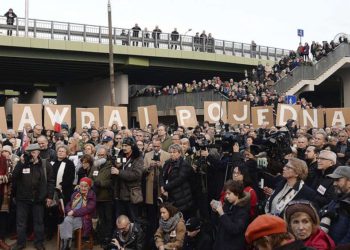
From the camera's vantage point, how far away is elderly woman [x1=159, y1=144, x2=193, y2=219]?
24.7ft

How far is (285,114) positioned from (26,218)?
8.81m

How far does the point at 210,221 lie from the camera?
7.08 metres

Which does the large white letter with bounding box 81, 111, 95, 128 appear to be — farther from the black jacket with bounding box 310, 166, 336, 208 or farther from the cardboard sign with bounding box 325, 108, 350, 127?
the black jacket with bounding box 310, 166, 336, 208

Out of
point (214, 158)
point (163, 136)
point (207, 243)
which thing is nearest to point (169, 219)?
point (207, 243)

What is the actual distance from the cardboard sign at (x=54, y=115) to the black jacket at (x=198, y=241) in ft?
26.5

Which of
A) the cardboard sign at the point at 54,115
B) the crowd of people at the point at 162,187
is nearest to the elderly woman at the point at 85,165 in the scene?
the crowd of people at the point at 162,187

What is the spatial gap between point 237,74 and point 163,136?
1193 inches

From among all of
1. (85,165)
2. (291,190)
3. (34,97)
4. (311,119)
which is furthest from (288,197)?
(34,97)

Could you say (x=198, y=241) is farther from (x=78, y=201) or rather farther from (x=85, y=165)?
(x=85, y=165)

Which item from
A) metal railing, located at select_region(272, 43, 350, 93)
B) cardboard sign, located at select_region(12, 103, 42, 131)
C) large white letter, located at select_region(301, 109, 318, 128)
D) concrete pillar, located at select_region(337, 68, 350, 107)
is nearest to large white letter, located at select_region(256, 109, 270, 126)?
large white letter, located at select_region(301, 109, 318, 128)

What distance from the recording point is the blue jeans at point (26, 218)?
26.7ft

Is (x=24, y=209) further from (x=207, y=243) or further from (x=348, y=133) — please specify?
(x=348, y=133)

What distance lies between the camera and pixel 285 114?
14695mm

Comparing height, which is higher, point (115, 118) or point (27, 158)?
point (115, 118)
